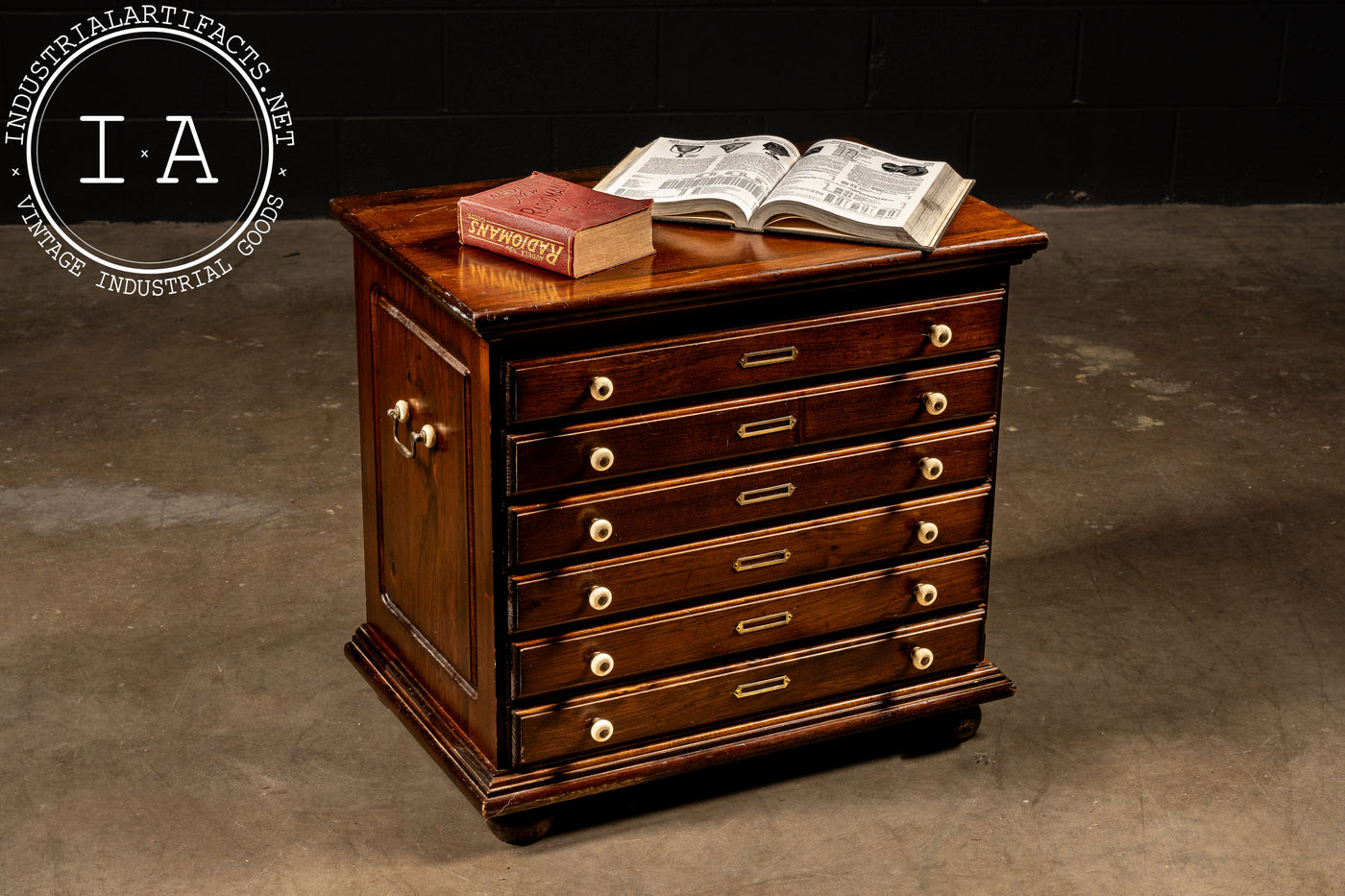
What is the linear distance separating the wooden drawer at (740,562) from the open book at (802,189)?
0.48 metres

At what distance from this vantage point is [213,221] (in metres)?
6.05

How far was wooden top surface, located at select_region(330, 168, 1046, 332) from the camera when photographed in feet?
8.31

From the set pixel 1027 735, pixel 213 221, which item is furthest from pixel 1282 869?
pixel 213 221

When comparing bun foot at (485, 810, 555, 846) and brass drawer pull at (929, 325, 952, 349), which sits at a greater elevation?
brass drawer pull at (929, 325, 952, 349)

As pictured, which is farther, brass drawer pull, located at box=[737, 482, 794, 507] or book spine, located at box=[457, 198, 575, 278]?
brass drawer pull, located at box=[737, 482, 794, 507]

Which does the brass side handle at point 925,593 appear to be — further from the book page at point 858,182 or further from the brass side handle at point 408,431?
the brass side handle at point 408,431

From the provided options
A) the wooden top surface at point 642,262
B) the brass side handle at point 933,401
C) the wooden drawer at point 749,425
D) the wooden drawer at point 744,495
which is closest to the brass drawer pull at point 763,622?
the wooden drawer at point 744,495

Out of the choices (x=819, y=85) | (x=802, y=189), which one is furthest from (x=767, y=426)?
(x=819, y=85)

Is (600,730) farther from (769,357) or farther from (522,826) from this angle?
(769,357)

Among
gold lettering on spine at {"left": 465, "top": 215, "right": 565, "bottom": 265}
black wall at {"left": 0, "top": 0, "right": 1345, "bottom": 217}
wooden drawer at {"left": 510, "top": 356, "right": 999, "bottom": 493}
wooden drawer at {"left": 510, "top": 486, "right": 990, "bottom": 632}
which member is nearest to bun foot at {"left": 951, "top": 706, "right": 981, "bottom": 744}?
wooden drawer at {"left": 510, "top": 486, "right": 990, "bottom": 632}

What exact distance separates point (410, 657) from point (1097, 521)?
1690mm

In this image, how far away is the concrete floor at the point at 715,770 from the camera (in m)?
2.86

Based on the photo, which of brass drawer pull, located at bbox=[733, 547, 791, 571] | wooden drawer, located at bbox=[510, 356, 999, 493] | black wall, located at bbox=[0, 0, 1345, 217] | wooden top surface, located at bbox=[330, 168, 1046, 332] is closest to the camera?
wooden top surface, located at bbox=[330, 168, 1046, 332]

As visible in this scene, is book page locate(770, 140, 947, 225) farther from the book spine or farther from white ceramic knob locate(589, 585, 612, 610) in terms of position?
white ceramic knob locate(589, 585, 612, 610)
